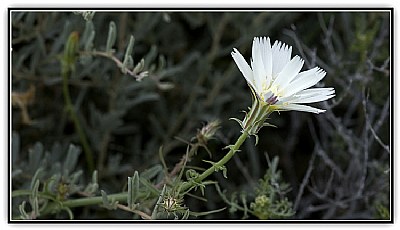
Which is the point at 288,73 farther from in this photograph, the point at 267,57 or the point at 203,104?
the point at 203,104

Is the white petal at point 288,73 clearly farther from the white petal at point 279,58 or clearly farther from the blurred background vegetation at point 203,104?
the blurred background vegetation at point 203,104

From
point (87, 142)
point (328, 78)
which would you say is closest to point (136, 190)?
point (87, 142)

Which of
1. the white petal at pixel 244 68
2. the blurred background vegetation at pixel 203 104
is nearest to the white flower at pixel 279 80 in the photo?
the white petal at pixel 244 68

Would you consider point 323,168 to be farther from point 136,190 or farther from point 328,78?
point 136,190

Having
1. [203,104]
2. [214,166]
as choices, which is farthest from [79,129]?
[214,166]

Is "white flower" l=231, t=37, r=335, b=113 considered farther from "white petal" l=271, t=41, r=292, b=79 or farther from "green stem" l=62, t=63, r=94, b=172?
"green stem" l=62, t=63, r=94, b=172

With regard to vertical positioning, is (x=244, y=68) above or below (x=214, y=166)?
above
